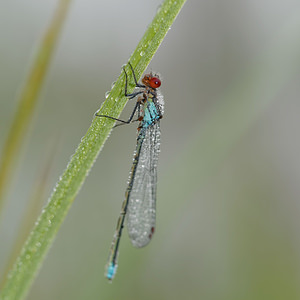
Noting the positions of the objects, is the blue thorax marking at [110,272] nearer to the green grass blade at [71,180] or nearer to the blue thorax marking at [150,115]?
the green grass blade at [71,180]

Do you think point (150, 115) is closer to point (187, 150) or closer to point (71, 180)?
point (187, 150)

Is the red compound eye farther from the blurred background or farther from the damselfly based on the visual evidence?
the blurred background

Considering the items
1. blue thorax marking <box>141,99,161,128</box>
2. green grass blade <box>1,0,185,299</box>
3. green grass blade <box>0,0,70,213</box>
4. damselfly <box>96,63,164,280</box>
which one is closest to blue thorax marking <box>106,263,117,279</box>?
damselfly <box>96,63,164,280</box>

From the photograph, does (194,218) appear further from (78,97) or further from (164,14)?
(164,14)

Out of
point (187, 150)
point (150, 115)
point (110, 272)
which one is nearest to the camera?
point (110, 272)

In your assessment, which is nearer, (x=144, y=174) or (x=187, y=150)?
(x=187, y=150)

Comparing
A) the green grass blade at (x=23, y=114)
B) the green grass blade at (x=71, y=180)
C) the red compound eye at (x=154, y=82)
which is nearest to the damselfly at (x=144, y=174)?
the red compound eye at (x=154, y=82)

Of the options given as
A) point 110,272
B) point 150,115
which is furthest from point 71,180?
point 150,115

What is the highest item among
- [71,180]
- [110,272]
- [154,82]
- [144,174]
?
[154,82]

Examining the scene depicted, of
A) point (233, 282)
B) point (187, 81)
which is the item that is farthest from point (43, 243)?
point (187, 81)
